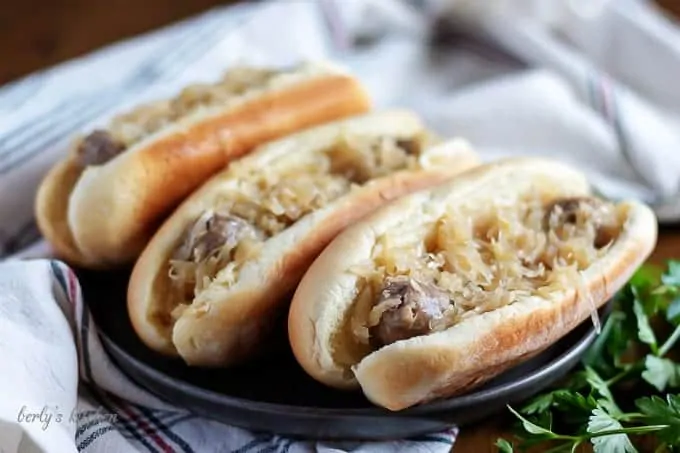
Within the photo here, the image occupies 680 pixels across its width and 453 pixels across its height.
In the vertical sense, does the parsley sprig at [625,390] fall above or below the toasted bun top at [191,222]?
below

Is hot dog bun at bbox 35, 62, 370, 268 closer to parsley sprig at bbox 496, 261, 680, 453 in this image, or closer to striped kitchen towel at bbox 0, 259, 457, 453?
striped kitchen towel at bbox 0, 259, 457, 453

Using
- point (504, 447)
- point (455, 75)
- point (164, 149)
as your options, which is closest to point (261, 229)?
point (164, 149)

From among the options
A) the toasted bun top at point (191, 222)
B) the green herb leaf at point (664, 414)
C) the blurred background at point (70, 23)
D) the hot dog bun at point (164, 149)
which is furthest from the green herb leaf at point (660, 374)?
the blurred background at point (70, 23)

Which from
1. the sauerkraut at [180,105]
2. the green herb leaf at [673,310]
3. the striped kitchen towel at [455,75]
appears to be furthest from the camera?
the striped kitchen towel at [455,75]

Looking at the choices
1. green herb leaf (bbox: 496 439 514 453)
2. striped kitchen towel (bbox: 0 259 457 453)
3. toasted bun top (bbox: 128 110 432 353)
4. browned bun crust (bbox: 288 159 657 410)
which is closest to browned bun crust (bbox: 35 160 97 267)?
striped kitchen towel (bbox: 0 259 457 453)

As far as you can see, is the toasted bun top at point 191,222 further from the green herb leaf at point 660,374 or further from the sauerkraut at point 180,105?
the green herb leaf at point 660,374

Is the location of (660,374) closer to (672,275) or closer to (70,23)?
(672,275)
